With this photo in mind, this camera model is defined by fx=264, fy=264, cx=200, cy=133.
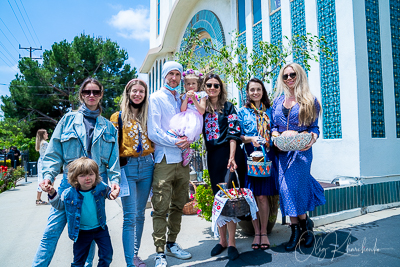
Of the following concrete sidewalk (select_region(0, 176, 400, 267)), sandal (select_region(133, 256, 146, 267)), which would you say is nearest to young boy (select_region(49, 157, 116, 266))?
sandal (select_region(133, 256, 146, 267))

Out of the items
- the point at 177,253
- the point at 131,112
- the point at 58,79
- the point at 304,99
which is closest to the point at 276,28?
the point at 304,99

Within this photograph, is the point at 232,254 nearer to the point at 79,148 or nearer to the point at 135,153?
the point at 135,153

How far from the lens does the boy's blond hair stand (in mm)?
2268

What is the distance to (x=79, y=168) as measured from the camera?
226 cm

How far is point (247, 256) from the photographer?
10.2 feet

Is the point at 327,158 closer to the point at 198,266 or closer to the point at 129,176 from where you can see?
the point at 198,266

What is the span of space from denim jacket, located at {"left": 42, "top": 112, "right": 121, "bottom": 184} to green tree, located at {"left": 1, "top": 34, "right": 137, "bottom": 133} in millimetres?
19429


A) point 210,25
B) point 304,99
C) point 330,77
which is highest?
point 210,25

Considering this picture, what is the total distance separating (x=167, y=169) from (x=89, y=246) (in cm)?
110

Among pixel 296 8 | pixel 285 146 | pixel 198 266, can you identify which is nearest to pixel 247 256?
pixel 198 266

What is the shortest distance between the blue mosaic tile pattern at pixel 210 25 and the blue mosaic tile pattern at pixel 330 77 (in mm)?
4117

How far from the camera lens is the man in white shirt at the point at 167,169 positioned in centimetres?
300

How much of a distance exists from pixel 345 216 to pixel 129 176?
3.58 m

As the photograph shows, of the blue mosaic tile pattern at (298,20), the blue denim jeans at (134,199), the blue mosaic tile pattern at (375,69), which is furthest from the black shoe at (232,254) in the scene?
the blue mosaic tile pattern at (298,20)
